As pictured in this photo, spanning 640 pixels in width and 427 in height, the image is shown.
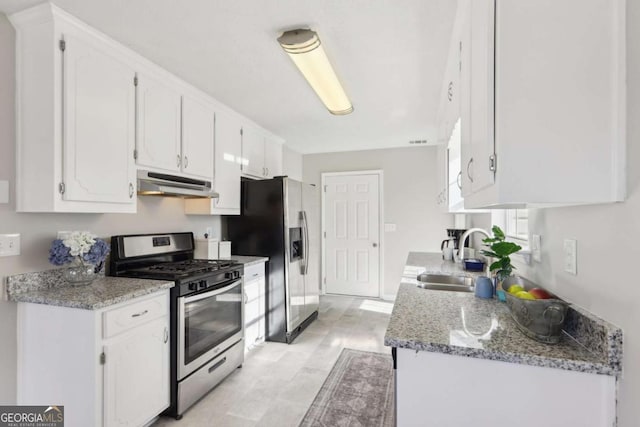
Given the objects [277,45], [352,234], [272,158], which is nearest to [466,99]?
[277,45]

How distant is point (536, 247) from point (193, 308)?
203 cm

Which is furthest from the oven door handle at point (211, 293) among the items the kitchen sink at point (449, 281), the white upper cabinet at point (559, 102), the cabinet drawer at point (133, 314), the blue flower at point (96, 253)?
the white upper cabinet at point (559, 102)

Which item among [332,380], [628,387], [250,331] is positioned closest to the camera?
[628,387]

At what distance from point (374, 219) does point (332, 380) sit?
280 centimetres

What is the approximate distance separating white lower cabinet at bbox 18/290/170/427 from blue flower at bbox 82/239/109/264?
306 mm

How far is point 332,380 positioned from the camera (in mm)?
2412

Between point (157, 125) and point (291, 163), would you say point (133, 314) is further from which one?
point (291, 163)

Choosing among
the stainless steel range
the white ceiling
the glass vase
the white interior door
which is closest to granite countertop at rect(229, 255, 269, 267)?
the stainless steel range

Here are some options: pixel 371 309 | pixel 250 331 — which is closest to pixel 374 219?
pixel 371 309

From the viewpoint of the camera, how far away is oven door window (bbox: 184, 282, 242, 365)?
80.2 inches

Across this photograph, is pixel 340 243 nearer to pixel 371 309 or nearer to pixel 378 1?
pixel 371 309

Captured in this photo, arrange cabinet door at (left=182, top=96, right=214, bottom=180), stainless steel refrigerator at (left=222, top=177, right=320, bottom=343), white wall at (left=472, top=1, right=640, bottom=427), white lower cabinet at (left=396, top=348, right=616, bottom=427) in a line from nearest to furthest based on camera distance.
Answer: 1. white wall at (left=472, top=1, right=640, bottom=427)
2. white lower cabinet at (left=396, top=348, right=616, bottom=427)
3. cabinet door at (left=182, top=96, right=214, bottom=180)
4. stainless steel refrigerator at (left=222, top=177, right=320, bottom=343)

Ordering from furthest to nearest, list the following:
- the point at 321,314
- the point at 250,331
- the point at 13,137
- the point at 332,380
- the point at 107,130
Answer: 1. the point at 321,314
2. the point at 250,331
3. the point at 332,380
4. the point at 107,130
5. the point at 13,137

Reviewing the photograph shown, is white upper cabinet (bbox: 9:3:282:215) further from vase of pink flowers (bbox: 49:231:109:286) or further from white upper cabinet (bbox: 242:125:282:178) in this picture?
white upper cabinet (bbox: 242:125:282:178)
